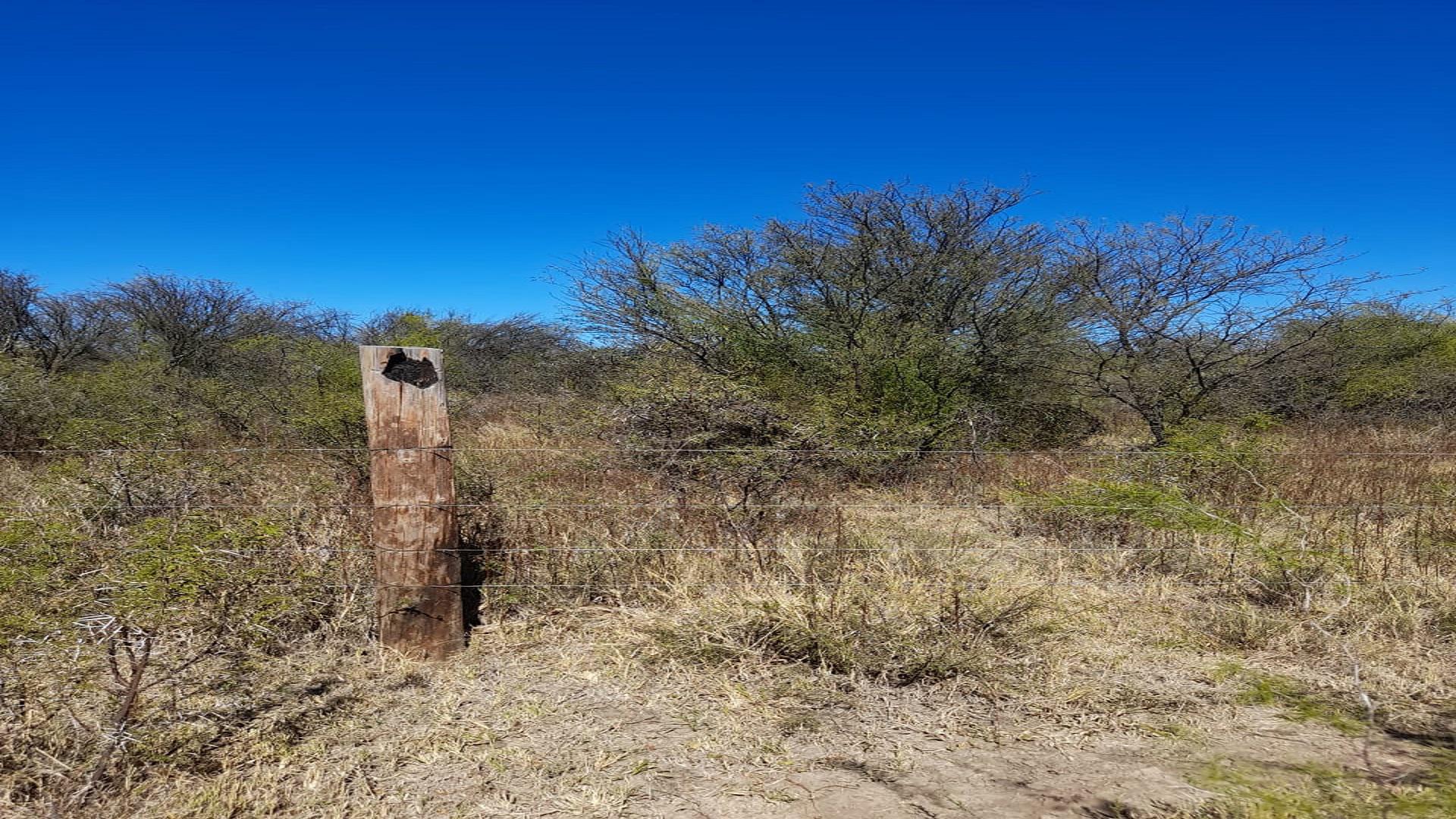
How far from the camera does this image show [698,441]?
5.57 metres

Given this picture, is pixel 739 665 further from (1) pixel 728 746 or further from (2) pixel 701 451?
(2) pixel 701 451

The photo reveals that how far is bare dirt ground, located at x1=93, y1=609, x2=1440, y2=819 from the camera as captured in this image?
2227 mm

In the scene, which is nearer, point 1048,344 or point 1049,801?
point 1049,801

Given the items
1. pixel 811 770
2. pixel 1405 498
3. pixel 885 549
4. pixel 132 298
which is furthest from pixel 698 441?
pixel 132 298

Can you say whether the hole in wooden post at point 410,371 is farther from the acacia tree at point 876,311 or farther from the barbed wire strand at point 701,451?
the acacia tree at point 876,311

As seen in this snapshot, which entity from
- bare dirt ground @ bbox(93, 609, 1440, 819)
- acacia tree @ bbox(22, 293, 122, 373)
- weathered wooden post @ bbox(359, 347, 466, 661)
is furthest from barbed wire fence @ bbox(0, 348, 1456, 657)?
acacia tree @ bbox(22, 293, 122, 373)

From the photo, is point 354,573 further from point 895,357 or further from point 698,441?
point 895,357

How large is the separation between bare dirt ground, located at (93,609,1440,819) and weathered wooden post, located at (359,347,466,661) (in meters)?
0.24

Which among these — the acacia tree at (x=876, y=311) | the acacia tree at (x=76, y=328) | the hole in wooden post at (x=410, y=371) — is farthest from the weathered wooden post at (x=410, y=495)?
the acacia tree at (x=76, y=328)

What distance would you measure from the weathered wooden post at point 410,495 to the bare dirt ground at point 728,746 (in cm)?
24

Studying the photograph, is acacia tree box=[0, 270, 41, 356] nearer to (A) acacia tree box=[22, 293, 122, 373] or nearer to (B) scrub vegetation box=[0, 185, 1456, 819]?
(A) acacia tree box=[22, 293, 122, 373]

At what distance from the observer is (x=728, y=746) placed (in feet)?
8.41

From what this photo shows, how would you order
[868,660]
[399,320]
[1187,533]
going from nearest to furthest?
[868,660] → [1187,533] → [399,320]

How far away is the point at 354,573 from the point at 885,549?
2.98 meters
